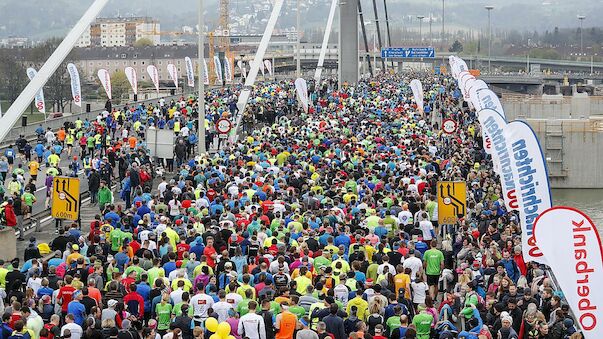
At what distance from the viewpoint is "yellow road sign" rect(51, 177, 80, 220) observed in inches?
858

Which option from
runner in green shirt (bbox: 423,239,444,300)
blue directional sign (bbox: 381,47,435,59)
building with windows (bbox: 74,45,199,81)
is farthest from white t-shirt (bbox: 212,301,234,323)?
building with windows (bbox: 74,45,199,81)

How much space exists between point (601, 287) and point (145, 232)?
865 centimetres

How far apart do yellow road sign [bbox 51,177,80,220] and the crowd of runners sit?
93 cm

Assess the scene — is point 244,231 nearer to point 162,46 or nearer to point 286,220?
point 286,220

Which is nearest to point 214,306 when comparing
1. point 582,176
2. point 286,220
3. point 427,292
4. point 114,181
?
point 427,292

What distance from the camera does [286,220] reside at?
65.3ft

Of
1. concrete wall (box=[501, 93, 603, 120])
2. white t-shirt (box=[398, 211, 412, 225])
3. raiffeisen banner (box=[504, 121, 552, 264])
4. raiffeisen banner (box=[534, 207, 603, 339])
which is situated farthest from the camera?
concrete wall (box=[501, 93, 603, 120])

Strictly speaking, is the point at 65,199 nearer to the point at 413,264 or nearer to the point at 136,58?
the point at 413,264

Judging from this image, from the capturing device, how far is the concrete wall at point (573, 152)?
61.5m

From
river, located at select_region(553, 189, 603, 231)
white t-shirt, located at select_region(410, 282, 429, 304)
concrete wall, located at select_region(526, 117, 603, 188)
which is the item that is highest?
white t-shirt, located at select_region(410, 282, 429, 304)

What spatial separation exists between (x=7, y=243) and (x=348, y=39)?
2293 inches

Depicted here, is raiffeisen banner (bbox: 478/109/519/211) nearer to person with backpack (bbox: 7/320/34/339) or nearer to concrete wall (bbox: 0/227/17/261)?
person with backpack (bbox: 7/320/34/339)

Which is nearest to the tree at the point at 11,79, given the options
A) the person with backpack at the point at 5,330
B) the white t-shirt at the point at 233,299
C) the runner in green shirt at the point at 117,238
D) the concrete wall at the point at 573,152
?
the concrete wall at the point at 573,152

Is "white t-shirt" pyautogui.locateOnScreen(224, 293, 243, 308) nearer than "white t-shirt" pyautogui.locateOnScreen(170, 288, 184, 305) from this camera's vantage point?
Yes
